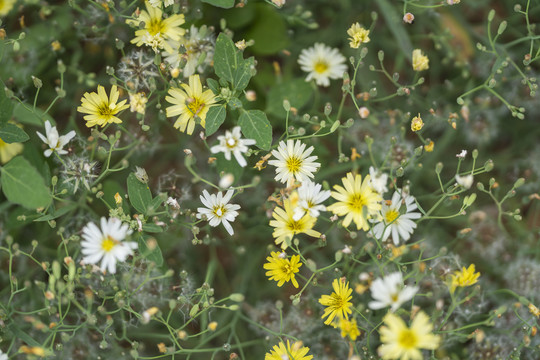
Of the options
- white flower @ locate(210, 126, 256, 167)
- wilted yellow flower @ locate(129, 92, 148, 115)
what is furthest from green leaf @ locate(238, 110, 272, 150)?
wilted yellow flower @ locate(129, 92, 148, 115)

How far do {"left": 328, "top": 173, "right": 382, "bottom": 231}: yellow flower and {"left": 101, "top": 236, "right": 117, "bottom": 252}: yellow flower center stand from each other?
0.88 metres

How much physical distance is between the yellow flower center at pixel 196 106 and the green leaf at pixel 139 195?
15.2 inches

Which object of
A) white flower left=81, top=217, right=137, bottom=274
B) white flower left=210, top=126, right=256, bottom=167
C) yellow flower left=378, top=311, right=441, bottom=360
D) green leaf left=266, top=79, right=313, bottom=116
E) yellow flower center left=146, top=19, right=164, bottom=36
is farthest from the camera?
green leaf left=266, top=79, right=313, bottom=116

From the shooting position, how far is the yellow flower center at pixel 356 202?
2.15m

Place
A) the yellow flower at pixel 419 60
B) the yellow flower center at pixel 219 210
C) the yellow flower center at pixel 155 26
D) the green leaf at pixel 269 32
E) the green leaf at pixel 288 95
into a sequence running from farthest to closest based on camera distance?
the green leaf at pixel 269 32 < the green leaf at pixel 288 95 < the yellow flower at pixel 419 60 < the yellow flower center at pixel 155 26 < the yellow flower center at pixel 219 210

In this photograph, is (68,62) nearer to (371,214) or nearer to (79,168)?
(79,168)

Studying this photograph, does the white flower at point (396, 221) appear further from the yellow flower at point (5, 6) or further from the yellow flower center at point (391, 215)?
the yellow flower at point (5, 6)

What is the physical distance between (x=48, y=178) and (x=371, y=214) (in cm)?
143

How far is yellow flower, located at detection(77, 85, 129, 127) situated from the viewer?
219 centimetres

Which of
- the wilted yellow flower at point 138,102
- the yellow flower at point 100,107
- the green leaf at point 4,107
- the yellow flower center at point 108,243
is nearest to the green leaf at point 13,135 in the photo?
the green leaf at point 4,107

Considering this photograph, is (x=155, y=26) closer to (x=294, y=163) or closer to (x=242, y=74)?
(x=242, y=74)

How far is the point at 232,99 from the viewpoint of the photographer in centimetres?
214

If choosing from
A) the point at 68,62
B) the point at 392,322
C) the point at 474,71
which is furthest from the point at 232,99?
the point at 474,71

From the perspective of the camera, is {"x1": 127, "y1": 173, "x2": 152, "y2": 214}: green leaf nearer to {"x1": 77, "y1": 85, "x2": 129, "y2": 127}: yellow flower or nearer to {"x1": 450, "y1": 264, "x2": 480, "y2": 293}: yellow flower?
{"x1": 77, "y1": 85, "x2": 129, "y2": 127}: yellow flower
